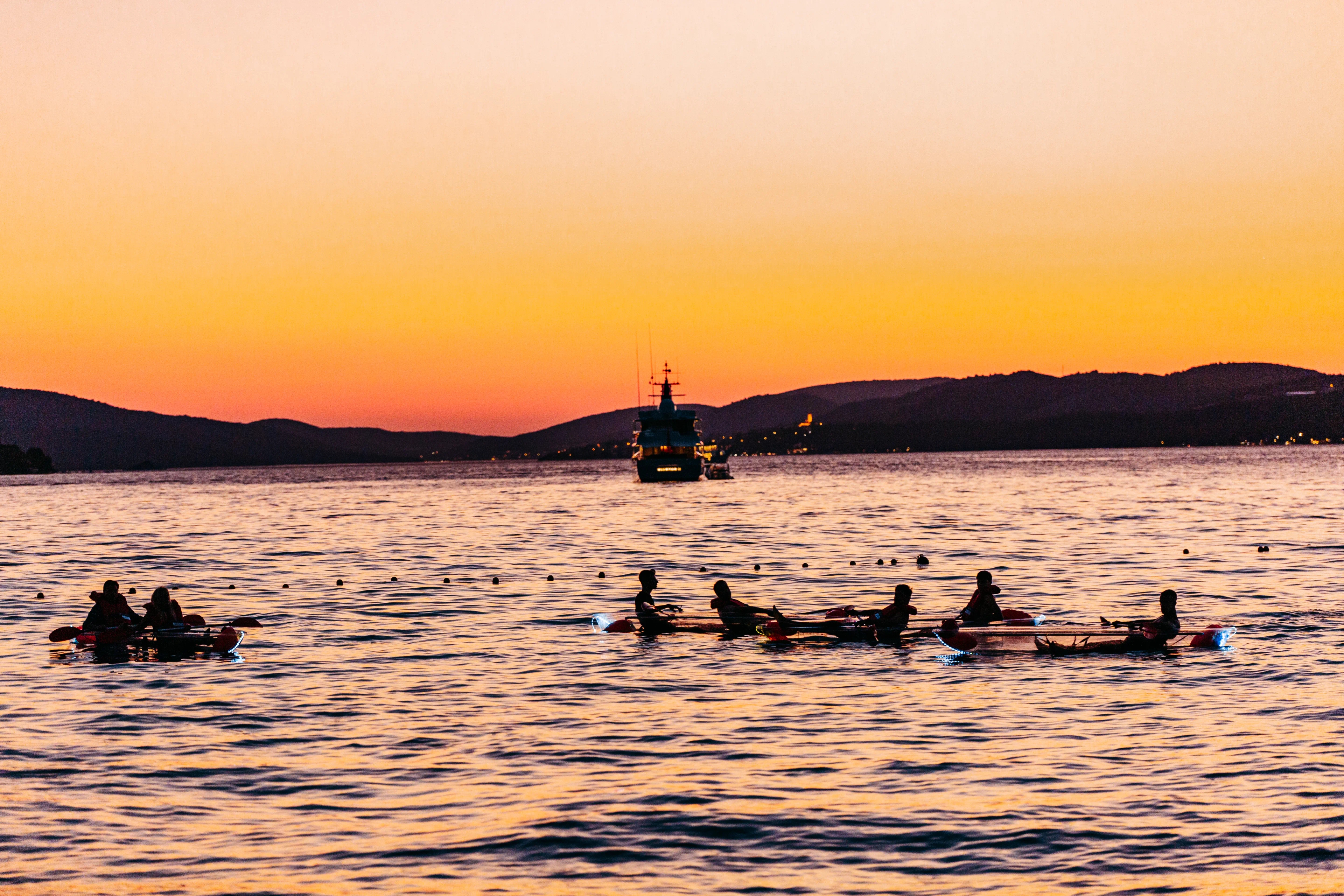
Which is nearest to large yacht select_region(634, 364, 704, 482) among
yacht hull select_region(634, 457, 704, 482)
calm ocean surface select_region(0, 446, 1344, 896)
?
yacht hull select_region(634, 457, 704, 482)

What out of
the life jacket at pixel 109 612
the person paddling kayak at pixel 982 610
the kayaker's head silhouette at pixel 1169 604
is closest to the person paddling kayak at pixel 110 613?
the life jacket at pixel 109 612

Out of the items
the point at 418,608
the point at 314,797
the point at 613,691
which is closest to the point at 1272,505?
the point at 418,608

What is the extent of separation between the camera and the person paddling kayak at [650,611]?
3350 cm

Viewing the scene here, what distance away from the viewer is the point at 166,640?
30.4m

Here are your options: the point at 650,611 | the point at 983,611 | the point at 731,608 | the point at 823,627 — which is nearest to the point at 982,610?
the point at 983,611

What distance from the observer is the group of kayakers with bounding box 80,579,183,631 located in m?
30.6

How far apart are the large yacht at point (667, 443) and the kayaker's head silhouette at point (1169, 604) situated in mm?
133041

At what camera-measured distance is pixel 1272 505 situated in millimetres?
103062

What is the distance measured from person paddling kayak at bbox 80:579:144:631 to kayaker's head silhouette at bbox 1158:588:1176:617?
A: 2321cm

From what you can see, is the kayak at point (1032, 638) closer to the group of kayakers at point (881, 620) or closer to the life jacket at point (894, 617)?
the group of kayakers at point (881, 620)

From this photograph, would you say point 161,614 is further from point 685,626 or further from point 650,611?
point 685,626

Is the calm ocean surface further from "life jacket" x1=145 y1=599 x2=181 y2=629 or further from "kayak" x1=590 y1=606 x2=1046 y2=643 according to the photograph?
"life jacket" x1=145 y1=599 x2=181 y2=629

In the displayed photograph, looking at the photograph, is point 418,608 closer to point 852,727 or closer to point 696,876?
point 852,727

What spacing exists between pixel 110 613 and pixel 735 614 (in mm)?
14822
